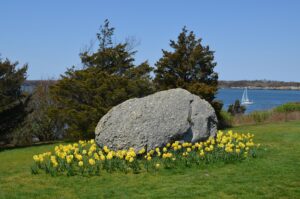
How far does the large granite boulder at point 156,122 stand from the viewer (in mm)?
10344

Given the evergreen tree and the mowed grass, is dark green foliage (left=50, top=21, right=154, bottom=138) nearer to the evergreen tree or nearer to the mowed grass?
the evergreen tree

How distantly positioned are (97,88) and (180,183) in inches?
409

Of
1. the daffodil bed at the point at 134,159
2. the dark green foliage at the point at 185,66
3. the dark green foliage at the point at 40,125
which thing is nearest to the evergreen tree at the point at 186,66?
the dark green foliage at the point at 185,66

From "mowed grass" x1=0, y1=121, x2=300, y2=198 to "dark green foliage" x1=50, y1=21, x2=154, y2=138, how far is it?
7.37 m

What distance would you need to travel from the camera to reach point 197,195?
23.1 ft

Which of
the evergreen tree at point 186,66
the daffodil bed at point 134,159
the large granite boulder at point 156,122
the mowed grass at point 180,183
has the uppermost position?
the evergreen tree at point 186,66

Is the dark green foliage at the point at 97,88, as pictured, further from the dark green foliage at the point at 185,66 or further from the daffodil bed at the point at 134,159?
the daffodil bed at the point at 134,159

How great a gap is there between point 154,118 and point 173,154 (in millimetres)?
1062

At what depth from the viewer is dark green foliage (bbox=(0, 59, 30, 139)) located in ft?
55.8

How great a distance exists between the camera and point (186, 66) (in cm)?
2056

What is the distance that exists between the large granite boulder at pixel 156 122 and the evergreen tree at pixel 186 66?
8.69 metres

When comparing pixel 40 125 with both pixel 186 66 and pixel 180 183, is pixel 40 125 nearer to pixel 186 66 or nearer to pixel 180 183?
pixel 186 66

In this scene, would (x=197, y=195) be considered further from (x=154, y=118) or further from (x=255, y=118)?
(x=255, y=118)

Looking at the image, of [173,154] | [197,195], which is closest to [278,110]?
[173,154]
